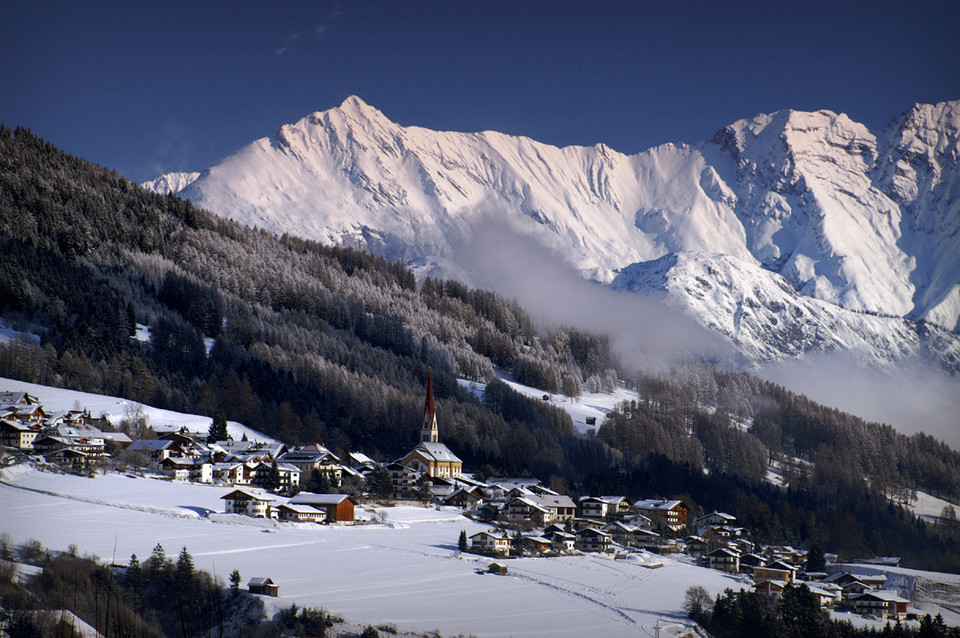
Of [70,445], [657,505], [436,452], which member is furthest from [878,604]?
[70,445]

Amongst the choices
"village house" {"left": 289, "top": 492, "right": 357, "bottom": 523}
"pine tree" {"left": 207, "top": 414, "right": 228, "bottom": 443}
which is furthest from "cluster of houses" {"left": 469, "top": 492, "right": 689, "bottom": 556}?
"pine tree" {"left": 207, "top": 414, "right": 228, "bottom": 443}

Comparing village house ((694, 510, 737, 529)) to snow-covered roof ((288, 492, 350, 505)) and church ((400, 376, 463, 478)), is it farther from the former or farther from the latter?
snow-covered roof ((288, 492, 350, 505))

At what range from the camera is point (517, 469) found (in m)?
101

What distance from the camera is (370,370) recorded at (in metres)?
126

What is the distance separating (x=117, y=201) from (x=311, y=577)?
117m

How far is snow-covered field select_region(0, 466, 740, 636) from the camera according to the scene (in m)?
43.5

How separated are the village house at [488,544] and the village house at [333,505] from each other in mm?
9550

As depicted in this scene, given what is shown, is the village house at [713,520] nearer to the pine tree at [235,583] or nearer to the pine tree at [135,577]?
the pine tree at [235,583]

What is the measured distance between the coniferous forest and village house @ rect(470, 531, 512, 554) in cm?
3135

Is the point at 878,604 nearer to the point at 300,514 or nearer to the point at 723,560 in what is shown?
the point at 723,560

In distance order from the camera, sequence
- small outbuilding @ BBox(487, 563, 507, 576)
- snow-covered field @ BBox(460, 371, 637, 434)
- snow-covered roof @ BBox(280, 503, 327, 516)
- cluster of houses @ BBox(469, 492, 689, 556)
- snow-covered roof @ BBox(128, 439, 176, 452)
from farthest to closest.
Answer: snow-covered field @ BBox(460, 371, 637, 434), snow-covered roof @ BBox(128, 439, 176, 452), snow-covered roof @ BBox(280, 503, 327, 516), cluster of houses @ BBox(469, 492, 689, 556), small outbuilding @ BBox(487, 563, 507, 576)

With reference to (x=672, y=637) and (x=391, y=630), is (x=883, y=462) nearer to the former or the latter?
(x=672, y=637)

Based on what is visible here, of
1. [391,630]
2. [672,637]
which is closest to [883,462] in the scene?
[672,637]

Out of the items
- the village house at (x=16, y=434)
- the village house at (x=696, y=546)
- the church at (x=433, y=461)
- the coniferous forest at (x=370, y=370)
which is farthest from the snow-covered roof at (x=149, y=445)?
the village house at (x=696, y=546)
